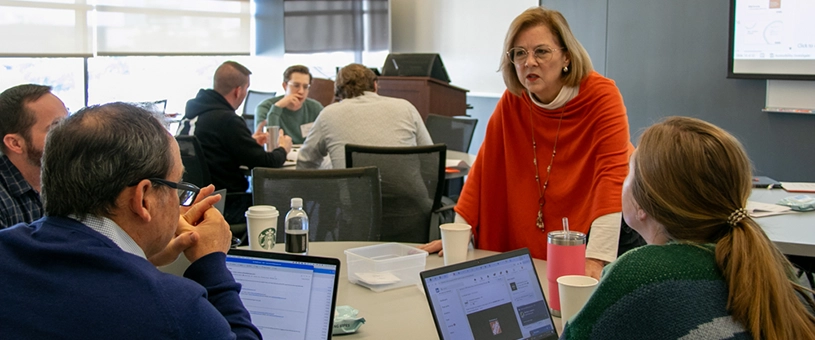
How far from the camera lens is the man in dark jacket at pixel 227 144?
4.12 metres

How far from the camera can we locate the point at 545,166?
2352mm

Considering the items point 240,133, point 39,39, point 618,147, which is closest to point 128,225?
point 618,147

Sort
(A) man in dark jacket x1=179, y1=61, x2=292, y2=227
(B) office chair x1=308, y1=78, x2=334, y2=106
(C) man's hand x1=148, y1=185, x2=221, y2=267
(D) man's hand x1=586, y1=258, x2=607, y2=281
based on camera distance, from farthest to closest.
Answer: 1. (B) office chair x1=308, y1=78, x2=334, y2=106
2. (A) man in dark jacket x1=179, y1=61, x2=292, y2=227
3. (D) man's hand x1=586, y1=258, x2=607, y2=281
4. (C) man's hand x1=148, y1=185, x2=221, y2=267

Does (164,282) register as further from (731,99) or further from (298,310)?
(731,99)

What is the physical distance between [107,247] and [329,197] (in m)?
1.75

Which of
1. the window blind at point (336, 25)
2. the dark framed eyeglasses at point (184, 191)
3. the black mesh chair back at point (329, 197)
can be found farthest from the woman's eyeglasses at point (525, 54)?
the window blind at point (336, 25)

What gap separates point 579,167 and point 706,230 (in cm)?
100

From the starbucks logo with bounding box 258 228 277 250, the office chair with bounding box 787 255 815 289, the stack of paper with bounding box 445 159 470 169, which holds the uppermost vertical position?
the stack of paper with bounding box 445 159 470 169

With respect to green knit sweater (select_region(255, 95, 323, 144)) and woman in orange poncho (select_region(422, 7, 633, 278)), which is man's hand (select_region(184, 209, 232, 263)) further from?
green knit sweater (select_region(255, 95, 323, 144))

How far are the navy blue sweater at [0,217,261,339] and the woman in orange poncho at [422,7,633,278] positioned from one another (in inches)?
48.3

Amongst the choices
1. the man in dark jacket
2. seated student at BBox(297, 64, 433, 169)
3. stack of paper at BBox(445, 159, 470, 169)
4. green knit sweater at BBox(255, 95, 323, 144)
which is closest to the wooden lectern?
green knit sweater at BBox(255, 95, 323, 144)

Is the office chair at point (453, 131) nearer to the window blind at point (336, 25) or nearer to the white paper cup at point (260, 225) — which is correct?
the white paper cup at point (260, 225)

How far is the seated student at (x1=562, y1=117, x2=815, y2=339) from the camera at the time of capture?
115cm

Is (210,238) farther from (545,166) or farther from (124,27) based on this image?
(124,27)
